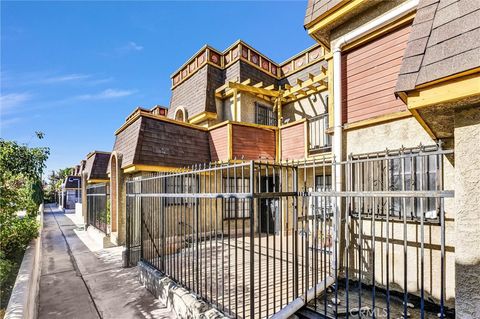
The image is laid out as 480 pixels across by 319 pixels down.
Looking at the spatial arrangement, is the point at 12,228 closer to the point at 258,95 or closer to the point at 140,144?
the point at 140,144

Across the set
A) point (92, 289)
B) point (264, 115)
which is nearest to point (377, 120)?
point (264, 115)

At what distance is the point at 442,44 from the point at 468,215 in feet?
4.56

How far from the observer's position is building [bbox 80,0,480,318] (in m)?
1.92

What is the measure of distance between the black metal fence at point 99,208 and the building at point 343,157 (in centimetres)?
147

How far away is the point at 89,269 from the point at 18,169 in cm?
2093

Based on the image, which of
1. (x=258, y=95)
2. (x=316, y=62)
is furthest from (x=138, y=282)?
(x=316, y=62)

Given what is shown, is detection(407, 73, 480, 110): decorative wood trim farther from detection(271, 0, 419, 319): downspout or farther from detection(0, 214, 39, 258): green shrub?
detection(0, 214, 39, 258): green shrub

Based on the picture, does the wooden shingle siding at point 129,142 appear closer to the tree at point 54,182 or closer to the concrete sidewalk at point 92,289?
the concrete sidewalk at point 92,289

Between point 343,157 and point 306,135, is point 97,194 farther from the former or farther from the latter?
point 343,157

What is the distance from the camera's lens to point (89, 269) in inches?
283

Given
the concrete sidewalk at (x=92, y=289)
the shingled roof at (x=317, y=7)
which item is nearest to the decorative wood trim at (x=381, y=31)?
the shingled roof at (x=317, y=7)

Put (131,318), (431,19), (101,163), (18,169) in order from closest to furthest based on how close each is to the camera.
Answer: (431,19) → (131,318) → (101,163) → (18,169)

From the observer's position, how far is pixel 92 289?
5.73 meters

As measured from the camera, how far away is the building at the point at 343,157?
6.31 ft
